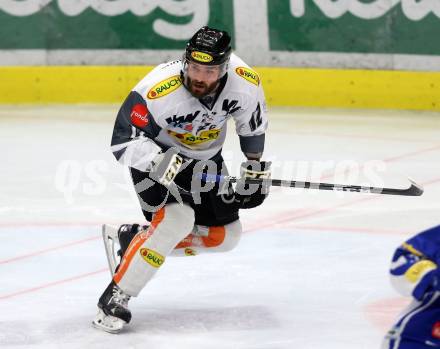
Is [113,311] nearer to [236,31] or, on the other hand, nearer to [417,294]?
[417,294]

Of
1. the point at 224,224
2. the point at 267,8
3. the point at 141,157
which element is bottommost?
the point at 267,8

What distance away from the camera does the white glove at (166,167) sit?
3.59 m

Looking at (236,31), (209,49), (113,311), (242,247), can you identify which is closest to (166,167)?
(209,49)

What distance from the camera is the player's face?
11.8ft

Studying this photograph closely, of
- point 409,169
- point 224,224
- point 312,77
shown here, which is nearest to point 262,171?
point 224,224

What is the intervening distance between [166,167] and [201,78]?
320 mm

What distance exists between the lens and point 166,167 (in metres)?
3.60

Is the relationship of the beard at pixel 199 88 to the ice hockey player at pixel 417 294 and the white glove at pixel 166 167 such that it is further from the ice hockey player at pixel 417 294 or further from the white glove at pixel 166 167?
the ice hockey player at pixel 417 294

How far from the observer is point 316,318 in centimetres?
381

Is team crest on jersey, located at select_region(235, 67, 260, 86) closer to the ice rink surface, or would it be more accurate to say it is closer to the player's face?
the player's face

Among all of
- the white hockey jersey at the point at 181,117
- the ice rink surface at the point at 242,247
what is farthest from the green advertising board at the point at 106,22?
the white hockey jersey at the point at 181,117

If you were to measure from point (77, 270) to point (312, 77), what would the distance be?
4.22 meters

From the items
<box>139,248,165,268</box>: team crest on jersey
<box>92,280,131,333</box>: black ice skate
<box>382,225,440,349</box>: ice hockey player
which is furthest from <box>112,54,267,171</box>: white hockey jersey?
<box>382,225,440,349</box>: ice hockey player

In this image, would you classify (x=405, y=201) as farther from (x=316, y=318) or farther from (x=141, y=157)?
(x=141, y=157)
